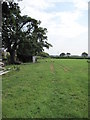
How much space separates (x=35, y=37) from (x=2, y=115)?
39616mm

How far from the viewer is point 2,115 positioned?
5.73 m

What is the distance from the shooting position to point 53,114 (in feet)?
19.1

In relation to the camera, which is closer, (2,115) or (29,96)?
(2,115)

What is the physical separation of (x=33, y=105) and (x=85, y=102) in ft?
5.62

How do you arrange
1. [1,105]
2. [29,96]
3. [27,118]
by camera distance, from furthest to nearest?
[29,96] → [1,105] → [27,118]

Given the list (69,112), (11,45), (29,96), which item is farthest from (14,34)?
(69,112)

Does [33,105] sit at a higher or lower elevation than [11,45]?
lower

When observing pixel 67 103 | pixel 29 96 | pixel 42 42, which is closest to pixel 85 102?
pixel 67 103

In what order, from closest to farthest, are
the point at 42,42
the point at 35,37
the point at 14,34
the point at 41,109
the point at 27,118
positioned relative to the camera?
the point at 27,118, the point at 41,109, the point at 14,34, the point at 35,37, the point at 42,42

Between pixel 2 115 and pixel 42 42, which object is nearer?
pixel 2 115

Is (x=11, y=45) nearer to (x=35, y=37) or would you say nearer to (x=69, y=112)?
(x=35, y=37)

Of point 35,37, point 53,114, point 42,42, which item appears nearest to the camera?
point 53,114

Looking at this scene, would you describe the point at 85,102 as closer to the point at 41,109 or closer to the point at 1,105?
the point at 41,109

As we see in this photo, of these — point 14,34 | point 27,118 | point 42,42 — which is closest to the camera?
point 27,118
